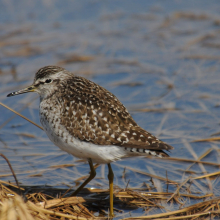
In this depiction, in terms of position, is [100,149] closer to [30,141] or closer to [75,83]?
[75,83]

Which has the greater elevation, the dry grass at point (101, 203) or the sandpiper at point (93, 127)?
the sandpiper at point (93, 127)

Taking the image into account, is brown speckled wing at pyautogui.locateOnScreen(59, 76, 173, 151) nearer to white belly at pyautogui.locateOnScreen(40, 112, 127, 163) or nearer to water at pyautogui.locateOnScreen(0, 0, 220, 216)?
white belly at pyautogui.locateOnScreen(40, 112, 127, 163)

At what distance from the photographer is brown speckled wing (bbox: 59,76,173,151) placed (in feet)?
21.9

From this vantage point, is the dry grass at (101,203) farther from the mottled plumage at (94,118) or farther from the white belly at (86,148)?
the mottled plumage at (94,118)

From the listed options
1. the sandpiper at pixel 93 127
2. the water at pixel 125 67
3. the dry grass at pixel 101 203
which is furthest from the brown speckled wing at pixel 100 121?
the water at pixel 125 67

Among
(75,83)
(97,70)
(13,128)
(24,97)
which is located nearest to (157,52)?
(97,70)

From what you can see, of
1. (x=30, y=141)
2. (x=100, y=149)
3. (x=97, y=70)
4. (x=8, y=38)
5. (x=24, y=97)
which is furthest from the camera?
(x=8, y=38)

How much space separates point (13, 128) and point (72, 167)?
2.32 meters

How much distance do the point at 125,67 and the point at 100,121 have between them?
6.62 metres

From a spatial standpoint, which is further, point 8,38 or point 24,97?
point 8,38

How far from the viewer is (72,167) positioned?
8586mm

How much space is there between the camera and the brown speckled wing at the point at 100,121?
6672 millimetres

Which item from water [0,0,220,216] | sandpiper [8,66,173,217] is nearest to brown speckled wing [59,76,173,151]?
sandpiper [8,66,173,217]

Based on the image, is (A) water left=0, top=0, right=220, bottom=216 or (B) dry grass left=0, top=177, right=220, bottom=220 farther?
(A) water left=0, top=0, right=220, bottom=216
